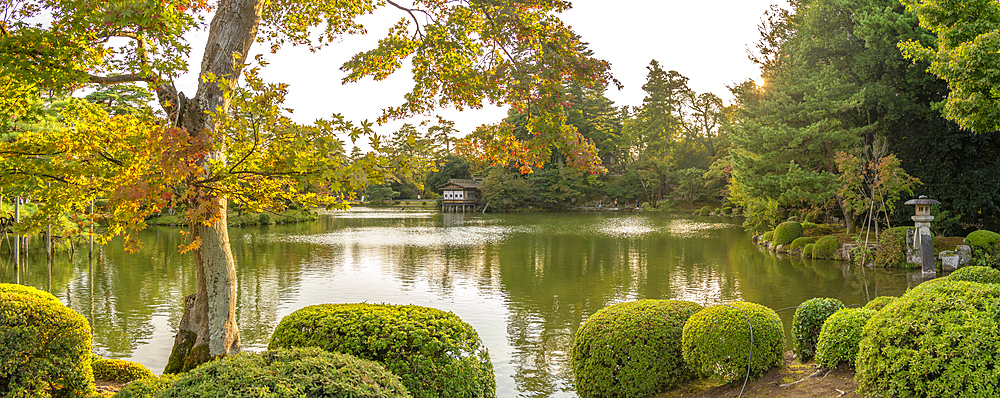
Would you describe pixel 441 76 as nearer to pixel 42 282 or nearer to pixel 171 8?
pixel 171 8

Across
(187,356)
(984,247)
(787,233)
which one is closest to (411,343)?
(187,356)

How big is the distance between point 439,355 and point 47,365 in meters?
2.78

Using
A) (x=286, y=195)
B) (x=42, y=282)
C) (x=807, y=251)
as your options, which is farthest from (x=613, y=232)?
(x=286, y=195)

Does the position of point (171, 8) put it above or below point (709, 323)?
above

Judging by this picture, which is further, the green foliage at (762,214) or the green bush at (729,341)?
the green foliage at (762,214)

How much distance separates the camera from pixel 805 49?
1950 cm

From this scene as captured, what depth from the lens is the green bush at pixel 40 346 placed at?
363cm

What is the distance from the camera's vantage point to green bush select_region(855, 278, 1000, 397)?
3.02 m

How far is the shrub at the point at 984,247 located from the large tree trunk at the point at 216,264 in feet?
54.9

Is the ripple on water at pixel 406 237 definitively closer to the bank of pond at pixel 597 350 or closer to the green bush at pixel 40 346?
the bank of pond at pixel 597 350

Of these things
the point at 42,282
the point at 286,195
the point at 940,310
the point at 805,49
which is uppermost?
the point at 805,49

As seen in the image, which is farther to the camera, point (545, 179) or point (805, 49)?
point (545, 179)

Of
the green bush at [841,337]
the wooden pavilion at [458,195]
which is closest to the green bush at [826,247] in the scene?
the green bush at [841,337]

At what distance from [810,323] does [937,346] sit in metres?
2.11
